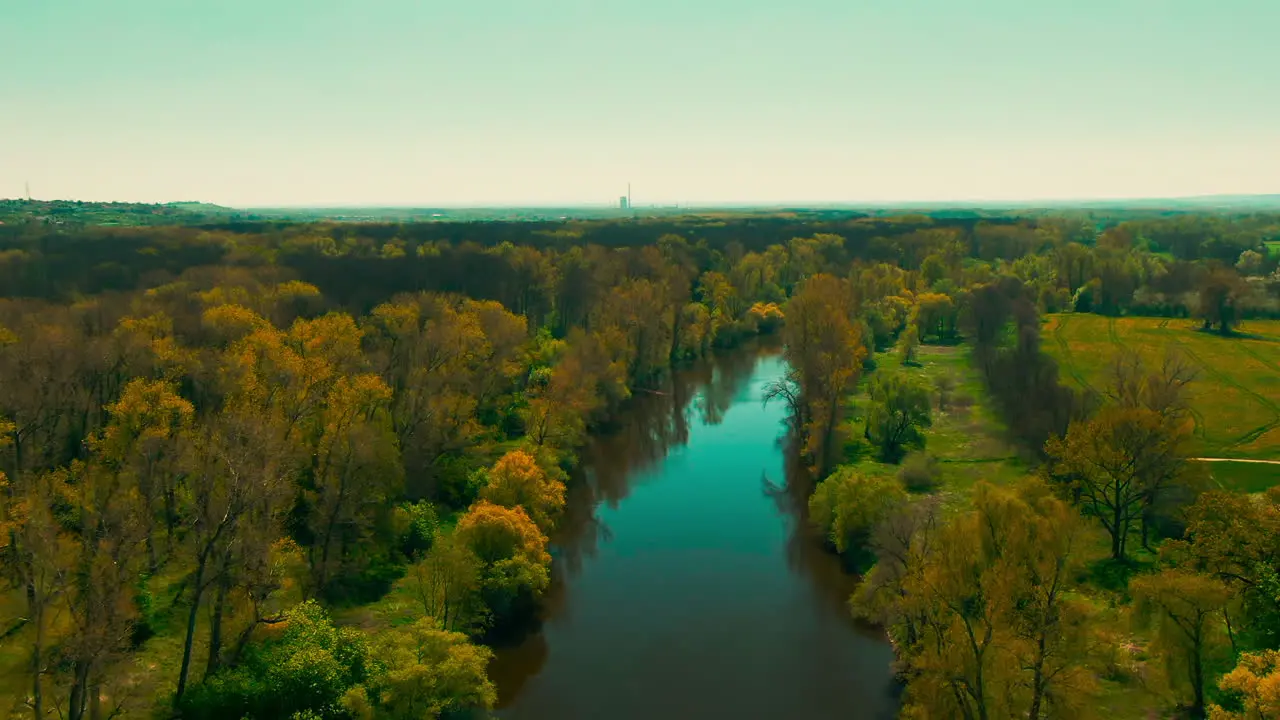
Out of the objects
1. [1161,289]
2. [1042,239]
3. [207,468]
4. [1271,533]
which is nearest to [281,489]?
[207,468]

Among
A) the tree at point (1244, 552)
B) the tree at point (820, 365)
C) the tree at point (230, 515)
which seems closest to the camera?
the tree at point (1244, 552)

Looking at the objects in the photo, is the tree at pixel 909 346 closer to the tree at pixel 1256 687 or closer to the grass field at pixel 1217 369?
the grass field at pixel 1217 369

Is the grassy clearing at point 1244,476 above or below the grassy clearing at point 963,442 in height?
above

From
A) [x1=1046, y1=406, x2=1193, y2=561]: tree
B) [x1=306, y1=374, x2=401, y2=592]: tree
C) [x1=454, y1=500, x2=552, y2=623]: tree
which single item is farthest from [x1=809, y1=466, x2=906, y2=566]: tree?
[x1=306, y1=374, x2=401, y2=592]: tree

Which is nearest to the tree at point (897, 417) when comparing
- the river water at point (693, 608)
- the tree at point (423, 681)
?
the river water at point (693, 608)

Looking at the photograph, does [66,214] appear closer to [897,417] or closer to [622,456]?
[622,456]

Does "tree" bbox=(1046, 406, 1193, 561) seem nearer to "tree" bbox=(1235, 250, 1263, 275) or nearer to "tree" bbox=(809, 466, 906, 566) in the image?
"tree" bbox=(809, 466, 906, 566)

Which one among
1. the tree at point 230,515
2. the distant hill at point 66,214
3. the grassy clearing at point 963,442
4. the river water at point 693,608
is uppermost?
the distant hill at point 66,214
